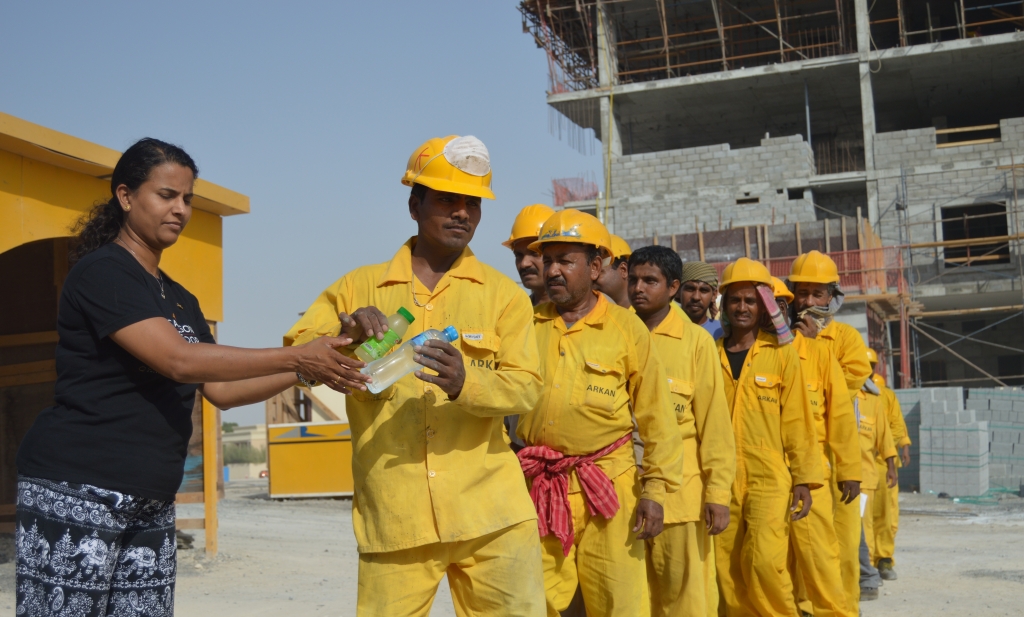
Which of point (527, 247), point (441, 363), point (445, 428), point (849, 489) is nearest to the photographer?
point (441, 363)

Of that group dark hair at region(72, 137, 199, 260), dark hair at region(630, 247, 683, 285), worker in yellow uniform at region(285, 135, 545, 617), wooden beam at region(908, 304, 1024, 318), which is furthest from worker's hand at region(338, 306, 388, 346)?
wooden beam at region(908, 304, 1024, 318)

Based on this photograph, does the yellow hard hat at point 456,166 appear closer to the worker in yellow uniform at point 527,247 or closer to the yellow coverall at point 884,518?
the worker in yellow uniform at point 527,247

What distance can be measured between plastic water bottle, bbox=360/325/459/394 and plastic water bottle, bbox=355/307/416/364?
0.06 meters

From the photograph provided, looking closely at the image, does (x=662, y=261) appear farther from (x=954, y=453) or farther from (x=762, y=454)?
(x=954, y=453)

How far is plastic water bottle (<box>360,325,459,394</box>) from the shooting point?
3.10 meters

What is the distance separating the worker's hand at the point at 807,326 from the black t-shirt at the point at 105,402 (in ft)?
17.2

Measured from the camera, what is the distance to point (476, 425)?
3365 mm

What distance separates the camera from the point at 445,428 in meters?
3.30

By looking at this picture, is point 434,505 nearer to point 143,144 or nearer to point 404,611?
point 404,611

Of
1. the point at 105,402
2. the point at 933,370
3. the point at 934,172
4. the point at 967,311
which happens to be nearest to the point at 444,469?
the point at 105,402

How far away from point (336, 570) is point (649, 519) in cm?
608

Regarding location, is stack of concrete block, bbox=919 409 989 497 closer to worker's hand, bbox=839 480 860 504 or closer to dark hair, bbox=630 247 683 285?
worker's hand, bbox=839 480 860 504

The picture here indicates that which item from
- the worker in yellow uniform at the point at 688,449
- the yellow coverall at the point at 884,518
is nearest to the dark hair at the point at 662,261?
the worker in yellow uniform at the point at 688,449

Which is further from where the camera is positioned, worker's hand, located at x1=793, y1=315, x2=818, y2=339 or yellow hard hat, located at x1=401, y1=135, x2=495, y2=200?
worker's hand, located at x1=793, y1=315, x2=818, y2=339
